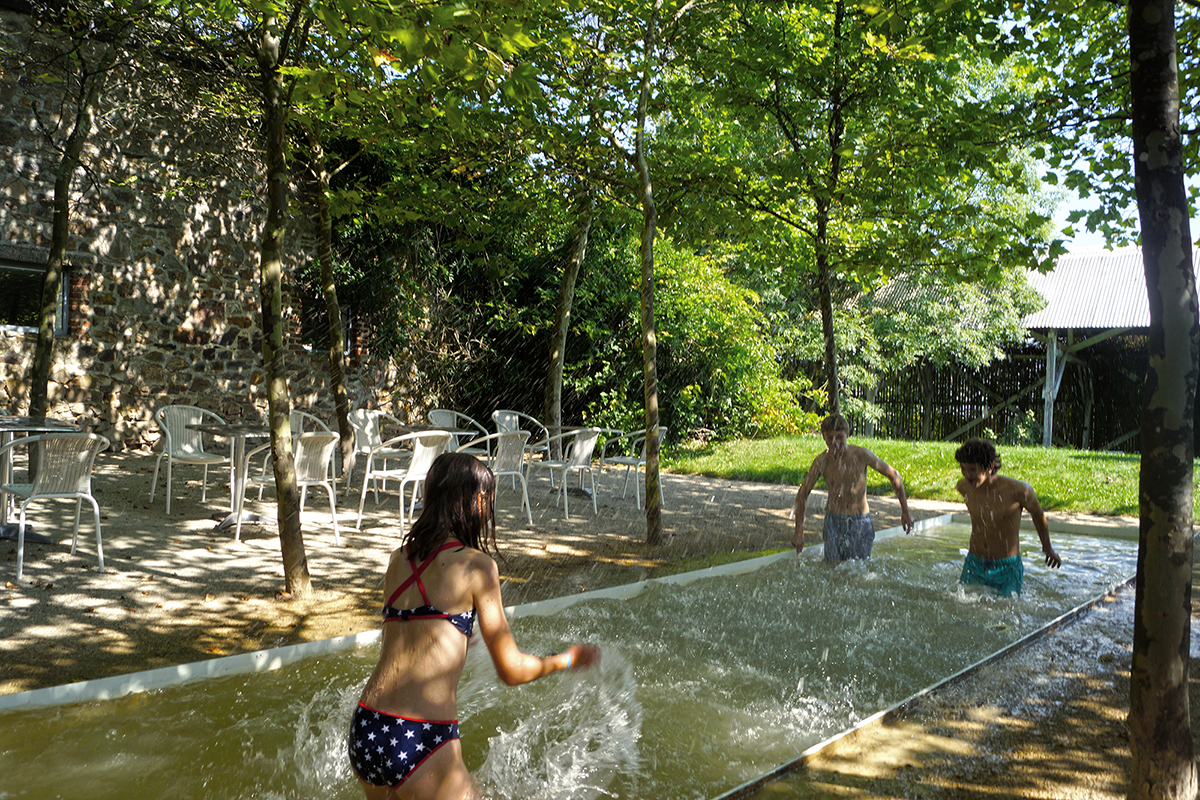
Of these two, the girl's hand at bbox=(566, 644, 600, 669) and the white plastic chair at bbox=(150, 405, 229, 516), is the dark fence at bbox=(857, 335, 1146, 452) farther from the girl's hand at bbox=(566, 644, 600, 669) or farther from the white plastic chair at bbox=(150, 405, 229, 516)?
the girl's hand at bbox=(566, 644, 600, 669)

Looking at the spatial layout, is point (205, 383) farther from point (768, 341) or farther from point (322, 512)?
point (768, 341)

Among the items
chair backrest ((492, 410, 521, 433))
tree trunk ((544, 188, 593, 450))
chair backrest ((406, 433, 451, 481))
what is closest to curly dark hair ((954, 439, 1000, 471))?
chair backrest ((406, 433, 451, 481))

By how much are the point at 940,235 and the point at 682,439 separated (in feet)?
24.1

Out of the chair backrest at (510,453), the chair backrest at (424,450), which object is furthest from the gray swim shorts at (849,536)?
the chair backrest at (424,450)

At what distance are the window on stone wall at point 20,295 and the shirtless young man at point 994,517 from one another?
10.1m

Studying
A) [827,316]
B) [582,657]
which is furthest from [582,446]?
[582,657]

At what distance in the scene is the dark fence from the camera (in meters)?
15.7

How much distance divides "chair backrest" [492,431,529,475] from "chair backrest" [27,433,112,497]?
309 cm

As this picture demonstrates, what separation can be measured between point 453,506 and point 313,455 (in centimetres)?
432

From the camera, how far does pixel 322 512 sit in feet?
23.6

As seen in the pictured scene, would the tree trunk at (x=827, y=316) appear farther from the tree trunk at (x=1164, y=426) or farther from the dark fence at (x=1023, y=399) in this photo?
the dark fence at (x=1023, y=399)

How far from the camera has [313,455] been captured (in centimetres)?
591

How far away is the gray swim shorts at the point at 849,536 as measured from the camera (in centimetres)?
561

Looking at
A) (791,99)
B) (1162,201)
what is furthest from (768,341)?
(1162,201)
